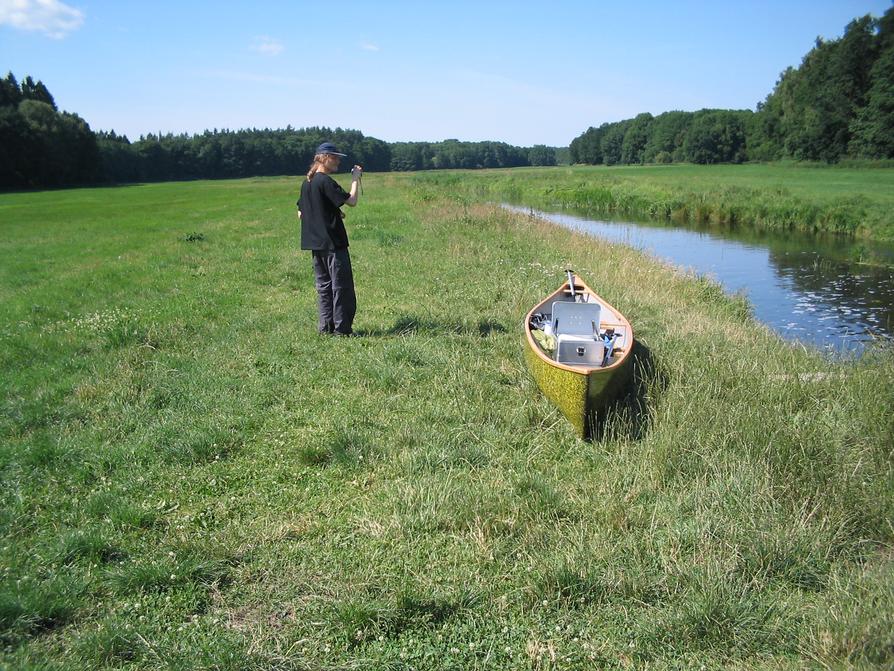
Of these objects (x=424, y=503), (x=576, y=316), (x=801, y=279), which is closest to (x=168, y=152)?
(x=801, y=279)

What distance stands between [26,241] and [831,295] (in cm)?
2507

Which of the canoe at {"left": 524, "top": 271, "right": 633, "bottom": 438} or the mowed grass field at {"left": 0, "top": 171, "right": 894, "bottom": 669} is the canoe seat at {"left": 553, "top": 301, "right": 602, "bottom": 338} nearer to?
the canoe at {"left": 524, "top": 271, "right": 633, "bottom": 438}

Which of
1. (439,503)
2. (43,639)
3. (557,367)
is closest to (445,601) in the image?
(439,503)

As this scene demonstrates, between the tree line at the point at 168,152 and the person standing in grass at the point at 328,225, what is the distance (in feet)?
219

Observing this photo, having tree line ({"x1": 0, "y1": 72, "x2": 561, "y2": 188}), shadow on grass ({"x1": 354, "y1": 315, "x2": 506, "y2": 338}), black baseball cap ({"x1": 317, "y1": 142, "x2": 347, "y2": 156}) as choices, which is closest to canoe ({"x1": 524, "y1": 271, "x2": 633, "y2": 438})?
shadow on grass ({"x1": 354, "y1": 315, "x2": 506, "y2": 338})

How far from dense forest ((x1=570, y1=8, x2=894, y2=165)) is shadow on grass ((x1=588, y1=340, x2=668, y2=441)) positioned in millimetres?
32830

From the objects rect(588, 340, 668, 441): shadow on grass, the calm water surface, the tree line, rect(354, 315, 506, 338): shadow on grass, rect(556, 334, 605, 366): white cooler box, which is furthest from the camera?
the tree line

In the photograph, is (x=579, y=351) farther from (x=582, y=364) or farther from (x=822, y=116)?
(x=822, y=116)

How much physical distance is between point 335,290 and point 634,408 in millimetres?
4016

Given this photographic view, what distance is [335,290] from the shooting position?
307 inches

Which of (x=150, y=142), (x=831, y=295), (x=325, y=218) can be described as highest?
(x=150, y=142)

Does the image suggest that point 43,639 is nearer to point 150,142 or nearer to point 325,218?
point 325,218

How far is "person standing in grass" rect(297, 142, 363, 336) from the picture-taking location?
7562 mm

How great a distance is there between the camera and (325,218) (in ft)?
25.0
